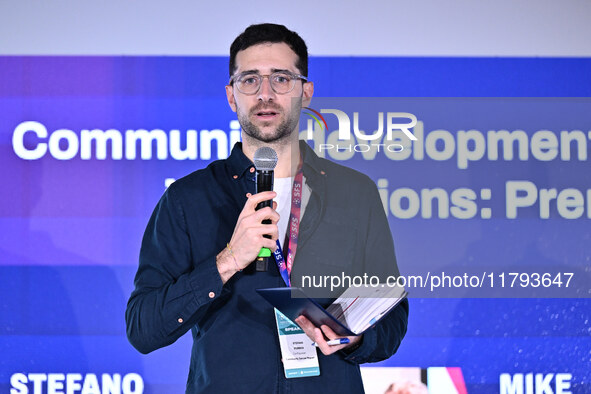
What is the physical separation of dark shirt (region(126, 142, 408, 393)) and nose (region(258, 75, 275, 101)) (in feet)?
0.55

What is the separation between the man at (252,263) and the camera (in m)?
1.74

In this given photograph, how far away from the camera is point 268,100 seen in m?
1.82

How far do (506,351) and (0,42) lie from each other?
3.13 metres

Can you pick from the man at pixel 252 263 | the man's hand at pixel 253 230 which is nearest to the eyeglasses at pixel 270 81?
the man at pixel 252 263

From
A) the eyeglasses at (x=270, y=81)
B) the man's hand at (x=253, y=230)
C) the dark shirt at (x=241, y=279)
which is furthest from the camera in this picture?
the eyeglasses at (x=270, y=81)

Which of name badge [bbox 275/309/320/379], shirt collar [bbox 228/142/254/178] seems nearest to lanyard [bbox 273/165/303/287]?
name badge [bbox 275/309/320/379]

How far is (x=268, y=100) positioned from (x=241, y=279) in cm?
50

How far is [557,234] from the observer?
265 cm

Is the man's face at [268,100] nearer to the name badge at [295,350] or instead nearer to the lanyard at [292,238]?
the lanyard at [292,238]

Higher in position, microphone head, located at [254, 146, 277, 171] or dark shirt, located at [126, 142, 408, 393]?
microphone head, located at [254, 146, 277, 171]

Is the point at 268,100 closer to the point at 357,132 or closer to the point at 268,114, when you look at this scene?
the point at 268,114

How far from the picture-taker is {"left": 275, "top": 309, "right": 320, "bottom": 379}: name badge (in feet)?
5.79

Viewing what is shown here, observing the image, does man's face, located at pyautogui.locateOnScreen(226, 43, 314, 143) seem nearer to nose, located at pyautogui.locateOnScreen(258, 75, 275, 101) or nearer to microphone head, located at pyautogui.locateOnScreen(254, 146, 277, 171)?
nose, located at pyautogui.locateOnScreen(258, 75, 275, 101)

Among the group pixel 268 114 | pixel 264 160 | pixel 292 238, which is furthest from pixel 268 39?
pixel 292 238
